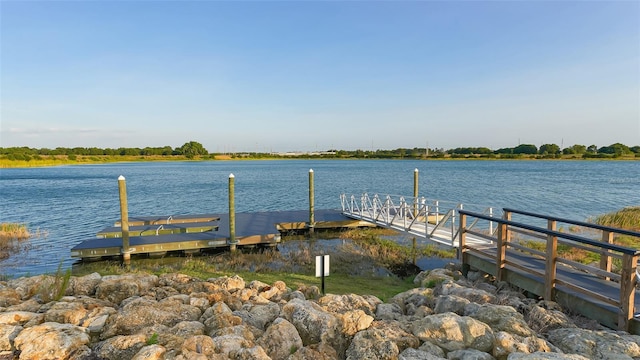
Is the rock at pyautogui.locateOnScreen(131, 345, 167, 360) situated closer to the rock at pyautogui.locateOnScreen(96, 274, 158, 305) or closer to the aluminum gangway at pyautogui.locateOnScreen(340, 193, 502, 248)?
the rock at pyautogui.locateOnScreen(96, 274, 158, 305)

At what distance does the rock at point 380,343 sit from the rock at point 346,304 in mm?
951

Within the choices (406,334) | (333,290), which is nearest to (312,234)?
(333,290)

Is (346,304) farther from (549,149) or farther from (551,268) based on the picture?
(549,149)

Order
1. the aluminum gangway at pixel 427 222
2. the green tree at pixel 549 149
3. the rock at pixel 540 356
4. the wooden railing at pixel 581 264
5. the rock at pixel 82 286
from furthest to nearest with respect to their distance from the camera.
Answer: the green tree at pixel 549 149 → the aluminum gangway at pixel 427 222 → the rock at pixel 82 286 → the wooden railing at pixel 581 264 → the rock at pixel 540 356

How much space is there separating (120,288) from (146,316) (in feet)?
6.19

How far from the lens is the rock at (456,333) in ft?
13.3

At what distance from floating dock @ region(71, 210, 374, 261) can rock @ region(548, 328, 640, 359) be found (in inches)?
398

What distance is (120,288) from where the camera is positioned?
5992 mm

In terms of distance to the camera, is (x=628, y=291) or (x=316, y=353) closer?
(x=316, y=353)

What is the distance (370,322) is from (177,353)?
7.79 ft

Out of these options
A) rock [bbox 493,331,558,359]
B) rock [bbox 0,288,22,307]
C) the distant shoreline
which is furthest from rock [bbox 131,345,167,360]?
the distant shoreline

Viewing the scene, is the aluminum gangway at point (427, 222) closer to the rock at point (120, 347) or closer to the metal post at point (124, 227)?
the rock at point (120, 347)

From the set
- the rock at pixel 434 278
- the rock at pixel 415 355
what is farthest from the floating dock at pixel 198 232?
the rock at pixel 415 355

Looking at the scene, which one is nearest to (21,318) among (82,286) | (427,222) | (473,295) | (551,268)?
(82,286)
